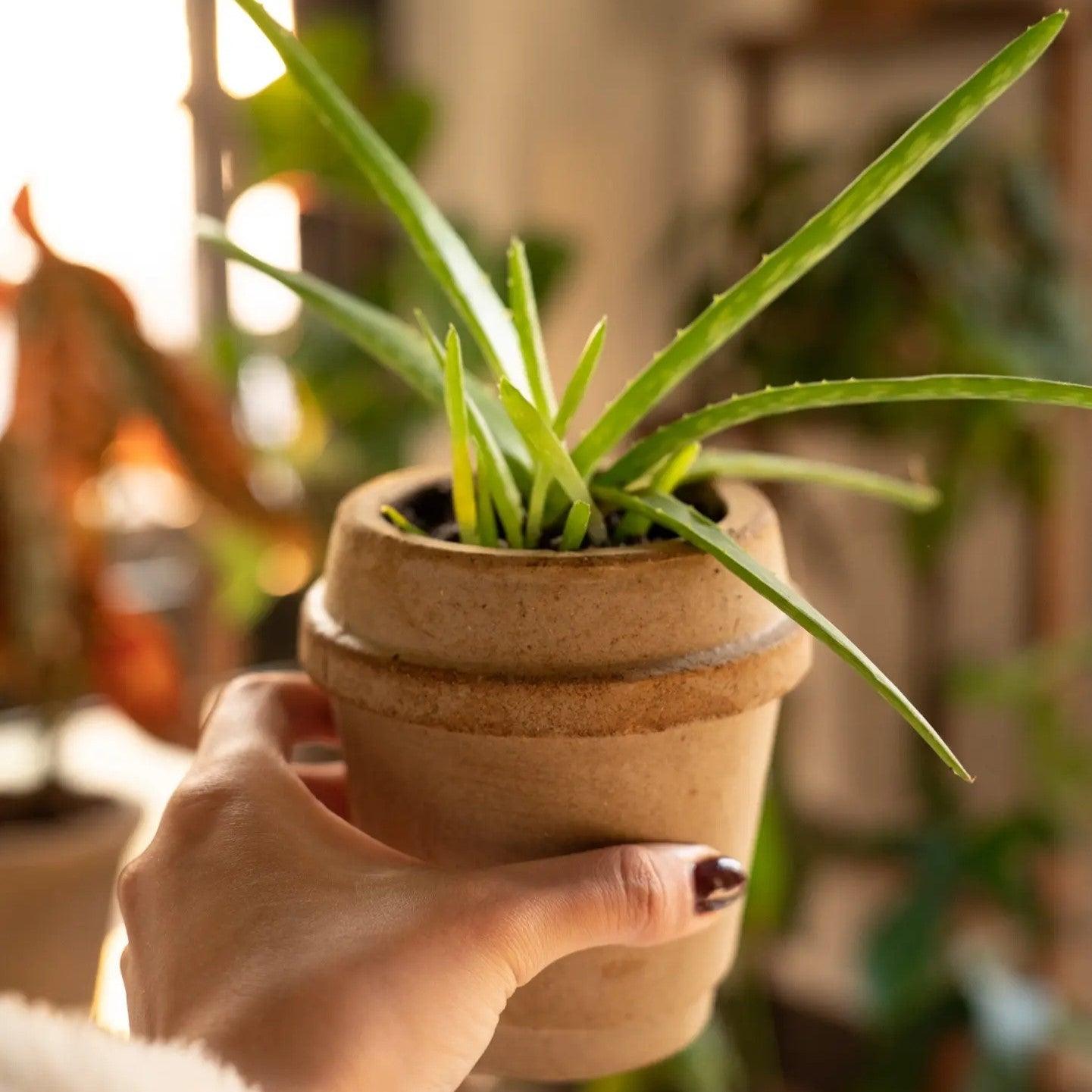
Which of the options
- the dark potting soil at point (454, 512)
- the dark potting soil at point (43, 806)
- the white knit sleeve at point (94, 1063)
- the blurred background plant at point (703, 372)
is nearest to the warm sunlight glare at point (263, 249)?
the blurred background plant at point (703, 372)

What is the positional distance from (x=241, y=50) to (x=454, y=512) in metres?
1.47

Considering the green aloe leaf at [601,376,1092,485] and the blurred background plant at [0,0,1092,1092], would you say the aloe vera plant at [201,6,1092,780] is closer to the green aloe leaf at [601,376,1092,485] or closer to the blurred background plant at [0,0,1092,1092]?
the green aloe leaf at [601,376,1092,485]

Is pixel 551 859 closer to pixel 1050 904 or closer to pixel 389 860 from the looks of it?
pixel 389 860

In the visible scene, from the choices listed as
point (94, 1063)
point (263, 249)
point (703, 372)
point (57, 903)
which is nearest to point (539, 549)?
point (94, 1063)

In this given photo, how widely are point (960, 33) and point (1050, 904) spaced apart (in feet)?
3.65

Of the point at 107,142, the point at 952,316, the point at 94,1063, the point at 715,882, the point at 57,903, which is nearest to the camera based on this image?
the point at 94,1063

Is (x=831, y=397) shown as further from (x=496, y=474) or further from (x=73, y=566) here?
(x=73, y=566)

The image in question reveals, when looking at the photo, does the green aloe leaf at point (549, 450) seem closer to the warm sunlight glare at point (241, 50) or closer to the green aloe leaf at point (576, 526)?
the green aloe leaf at point (576, 526)

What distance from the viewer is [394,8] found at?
1.96 metres

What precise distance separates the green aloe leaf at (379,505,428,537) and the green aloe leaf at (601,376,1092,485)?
0.26 feet

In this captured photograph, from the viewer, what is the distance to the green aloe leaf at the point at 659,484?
466mm

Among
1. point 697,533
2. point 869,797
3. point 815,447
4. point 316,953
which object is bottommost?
point 869,797

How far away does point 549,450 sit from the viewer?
418 millimetres

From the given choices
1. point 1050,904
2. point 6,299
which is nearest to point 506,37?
point 6,299
